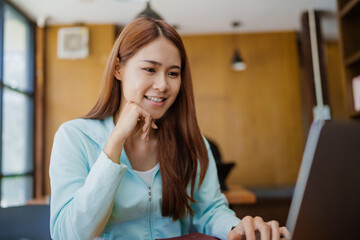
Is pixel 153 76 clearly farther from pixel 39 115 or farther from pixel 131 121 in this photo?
pixel 39 115

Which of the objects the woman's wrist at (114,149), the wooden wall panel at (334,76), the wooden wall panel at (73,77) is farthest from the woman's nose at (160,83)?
the wooden wall panel at (334,76)

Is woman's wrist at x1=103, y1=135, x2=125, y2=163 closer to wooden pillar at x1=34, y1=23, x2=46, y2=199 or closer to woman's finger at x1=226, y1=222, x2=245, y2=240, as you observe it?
woman's finger at x1=226, y1=222, x2=245, y2=240

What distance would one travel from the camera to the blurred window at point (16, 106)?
3766 mm

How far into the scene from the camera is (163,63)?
1.03 metres

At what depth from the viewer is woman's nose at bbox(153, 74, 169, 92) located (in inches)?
41.0

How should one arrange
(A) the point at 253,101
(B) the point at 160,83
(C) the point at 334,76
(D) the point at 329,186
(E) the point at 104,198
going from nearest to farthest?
(D) the point at 329,186 → (E) the point at 104,198 → (B) the point at 160,83 → (A) the point at 253,101 → (C) the point at 334,76

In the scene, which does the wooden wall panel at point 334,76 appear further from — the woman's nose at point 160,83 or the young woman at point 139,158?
the woman's nose at point 160,83

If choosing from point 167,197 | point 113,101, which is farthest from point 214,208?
point 113,101

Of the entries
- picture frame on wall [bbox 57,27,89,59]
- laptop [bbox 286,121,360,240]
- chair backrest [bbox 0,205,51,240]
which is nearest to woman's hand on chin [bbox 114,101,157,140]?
chair backrest [bbox 0,205,51,240]

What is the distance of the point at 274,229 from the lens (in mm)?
718

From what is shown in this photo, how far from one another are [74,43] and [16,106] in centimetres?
125

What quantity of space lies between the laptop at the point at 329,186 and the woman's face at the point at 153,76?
2.11 ft

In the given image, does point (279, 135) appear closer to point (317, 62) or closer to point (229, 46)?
point (317, 62)

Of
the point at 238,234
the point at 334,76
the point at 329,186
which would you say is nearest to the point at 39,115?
the point at 238,234
